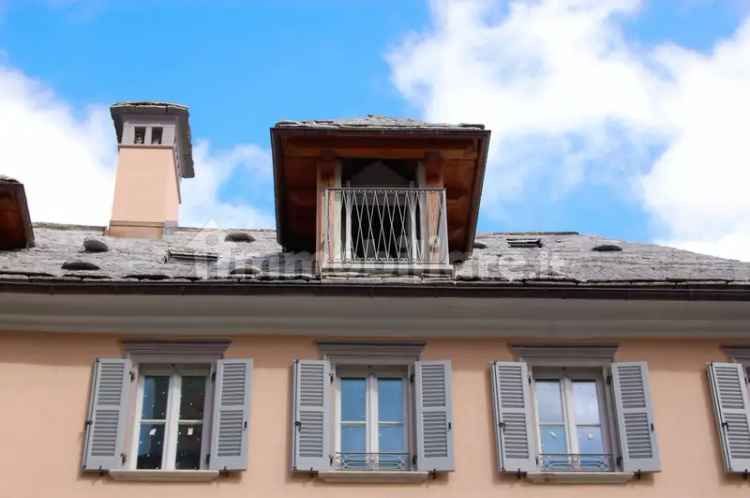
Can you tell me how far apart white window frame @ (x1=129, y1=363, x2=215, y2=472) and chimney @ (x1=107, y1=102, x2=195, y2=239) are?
5863mm

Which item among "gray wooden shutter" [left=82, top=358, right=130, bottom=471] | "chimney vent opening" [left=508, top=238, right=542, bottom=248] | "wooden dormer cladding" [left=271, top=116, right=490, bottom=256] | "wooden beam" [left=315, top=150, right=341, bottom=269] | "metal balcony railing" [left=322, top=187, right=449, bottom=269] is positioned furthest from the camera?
"chimney vent opening" [left=508, top=238, right=542, bottom=248]

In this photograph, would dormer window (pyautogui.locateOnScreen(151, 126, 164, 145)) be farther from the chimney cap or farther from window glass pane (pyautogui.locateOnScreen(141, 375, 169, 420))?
window glass pane (pyautogui.locateOnScreen(141, 375, 169, 420))

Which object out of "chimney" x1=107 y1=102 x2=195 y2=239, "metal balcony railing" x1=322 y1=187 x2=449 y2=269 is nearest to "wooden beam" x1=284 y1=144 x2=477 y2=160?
"metal balcony railing" x1=322 y1=187 x2=449 y2=269

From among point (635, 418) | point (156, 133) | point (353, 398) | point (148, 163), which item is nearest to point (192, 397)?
point (353, 398)

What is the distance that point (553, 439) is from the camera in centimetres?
1116

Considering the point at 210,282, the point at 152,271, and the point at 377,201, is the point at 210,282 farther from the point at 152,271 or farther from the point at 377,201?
the point at 377,201

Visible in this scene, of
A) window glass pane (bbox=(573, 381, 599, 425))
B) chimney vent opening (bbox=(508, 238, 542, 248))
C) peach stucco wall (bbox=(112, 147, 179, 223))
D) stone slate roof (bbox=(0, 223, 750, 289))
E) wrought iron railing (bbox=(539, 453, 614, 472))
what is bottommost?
wrought iron railing (bbox=(539, 453, 614, 472))

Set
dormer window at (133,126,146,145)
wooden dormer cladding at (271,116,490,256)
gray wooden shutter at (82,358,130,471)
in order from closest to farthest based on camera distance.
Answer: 1. gray wooden shutter at (82,358,130,471)
2. wooden dormer cladding at (271,116,490,256)
3. dormer window at (133,126,146,145)

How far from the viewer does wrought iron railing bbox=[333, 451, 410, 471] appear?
35.7 feet

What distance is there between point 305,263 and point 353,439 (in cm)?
302

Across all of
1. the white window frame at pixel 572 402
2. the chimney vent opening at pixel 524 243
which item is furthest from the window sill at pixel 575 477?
the chimney vent opening at pixel 524 243

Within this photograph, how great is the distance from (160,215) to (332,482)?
26.1 ft

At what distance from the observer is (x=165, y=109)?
18891 millimetres

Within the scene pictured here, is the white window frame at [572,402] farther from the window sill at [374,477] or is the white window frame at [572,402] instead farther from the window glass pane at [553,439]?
the window sill at [374,477]
